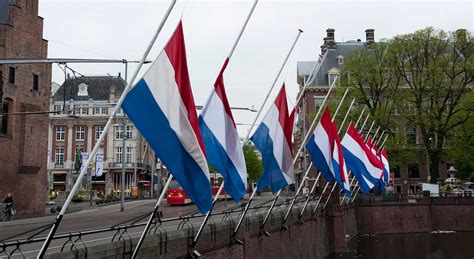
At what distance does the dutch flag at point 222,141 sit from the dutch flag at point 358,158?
1808cm

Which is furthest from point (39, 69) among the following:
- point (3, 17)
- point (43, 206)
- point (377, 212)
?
point (377, 212)

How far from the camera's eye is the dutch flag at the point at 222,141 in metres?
12.9

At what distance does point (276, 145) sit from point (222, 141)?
503 centimetres

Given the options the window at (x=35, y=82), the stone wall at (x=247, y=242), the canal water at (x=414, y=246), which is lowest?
the canal water at (x=414, y=246)

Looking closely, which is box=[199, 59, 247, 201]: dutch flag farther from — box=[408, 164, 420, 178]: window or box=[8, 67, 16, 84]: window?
box=[408, 164, 420, 178]: window

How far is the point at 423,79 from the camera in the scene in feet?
176

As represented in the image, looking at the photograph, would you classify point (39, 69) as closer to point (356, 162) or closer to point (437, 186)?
point (356, 162)

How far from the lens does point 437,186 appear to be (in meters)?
52.2

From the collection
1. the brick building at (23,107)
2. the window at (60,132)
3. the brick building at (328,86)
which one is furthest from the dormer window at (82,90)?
the brick building at (23,107)

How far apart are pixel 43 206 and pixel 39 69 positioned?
9946 millimetres

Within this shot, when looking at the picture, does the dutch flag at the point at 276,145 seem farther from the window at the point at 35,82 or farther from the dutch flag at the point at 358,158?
the window at the point at 35,82

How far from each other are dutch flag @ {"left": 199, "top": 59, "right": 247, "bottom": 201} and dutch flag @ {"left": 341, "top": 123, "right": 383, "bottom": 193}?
18.1 m

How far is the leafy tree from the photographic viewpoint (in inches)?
2074

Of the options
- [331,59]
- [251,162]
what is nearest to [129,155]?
[251,162]
